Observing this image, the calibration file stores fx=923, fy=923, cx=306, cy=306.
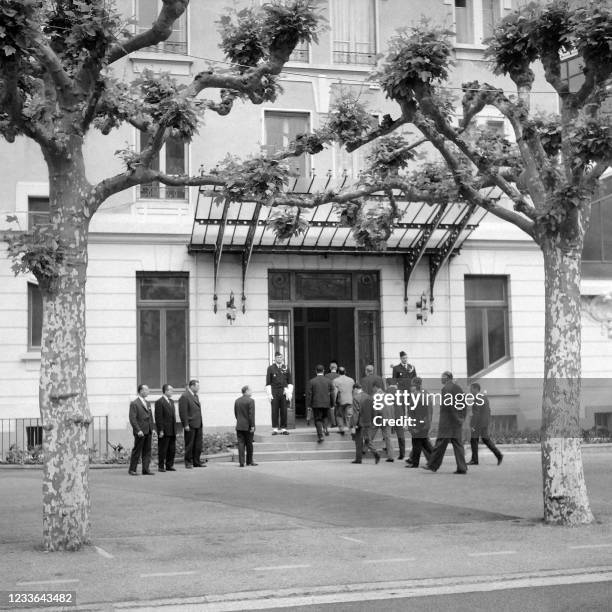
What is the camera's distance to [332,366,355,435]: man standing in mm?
21578

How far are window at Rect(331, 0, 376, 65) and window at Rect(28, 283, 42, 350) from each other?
968cm

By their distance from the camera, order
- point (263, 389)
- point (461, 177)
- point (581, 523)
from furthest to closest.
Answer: point (263, 389)
point (461, 177)
point (581, 523)

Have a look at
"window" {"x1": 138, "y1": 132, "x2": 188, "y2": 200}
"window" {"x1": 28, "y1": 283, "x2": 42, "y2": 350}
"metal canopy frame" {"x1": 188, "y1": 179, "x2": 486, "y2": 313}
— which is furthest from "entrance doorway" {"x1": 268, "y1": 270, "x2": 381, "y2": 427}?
"window" {"x1": 28, "y1": 283, "x2": 42, "y2": 350}

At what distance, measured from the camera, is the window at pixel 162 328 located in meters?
22.7

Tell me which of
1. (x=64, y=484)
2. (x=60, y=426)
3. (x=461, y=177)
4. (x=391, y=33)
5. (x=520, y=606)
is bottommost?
(x=520, y=606)

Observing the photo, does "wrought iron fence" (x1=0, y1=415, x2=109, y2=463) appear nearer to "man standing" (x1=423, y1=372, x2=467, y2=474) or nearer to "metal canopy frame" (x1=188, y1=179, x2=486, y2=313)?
"metal canopy frame" (x1=188, y1=179, x2=486, y2=313)

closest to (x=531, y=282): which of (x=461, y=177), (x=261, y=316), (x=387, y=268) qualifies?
(x=387, y=268)

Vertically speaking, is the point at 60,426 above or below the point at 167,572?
above

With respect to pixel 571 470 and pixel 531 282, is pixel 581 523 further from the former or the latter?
pixel 531 282

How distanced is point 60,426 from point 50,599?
250 cm

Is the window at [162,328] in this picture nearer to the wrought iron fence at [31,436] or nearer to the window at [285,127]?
the wrought iron fence at [31,436]

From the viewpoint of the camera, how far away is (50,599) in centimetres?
793

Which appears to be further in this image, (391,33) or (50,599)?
(391,33)

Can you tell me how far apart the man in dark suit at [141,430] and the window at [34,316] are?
17.2 ft
